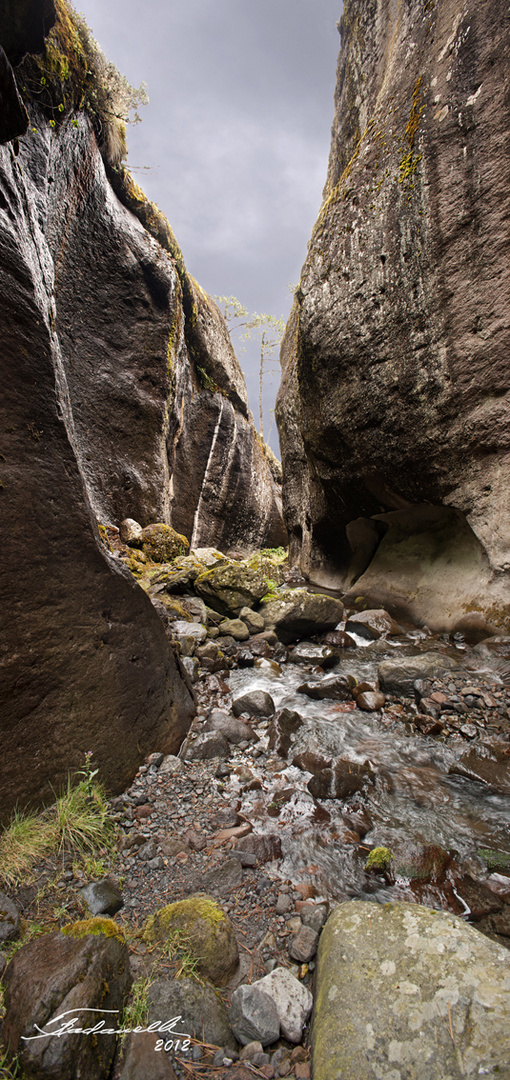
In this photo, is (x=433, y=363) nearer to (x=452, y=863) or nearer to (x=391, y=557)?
(x=391, y=557)

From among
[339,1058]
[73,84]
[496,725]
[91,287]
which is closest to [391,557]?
[496,725]

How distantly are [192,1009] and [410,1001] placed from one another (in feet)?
2.94

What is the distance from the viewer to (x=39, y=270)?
3.11m

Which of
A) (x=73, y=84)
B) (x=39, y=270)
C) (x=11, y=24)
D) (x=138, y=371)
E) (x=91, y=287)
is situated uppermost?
(x=73, y=84)

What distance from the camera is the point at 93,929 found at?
5.83 ft

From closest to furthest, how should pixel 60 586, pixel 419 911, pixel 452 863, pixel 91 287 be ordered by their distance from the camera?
1. pixel 419 911
2. pixel 452 863
3. pixel 60 586
4. pixel 91 287

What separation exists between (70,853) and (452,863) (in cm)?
249

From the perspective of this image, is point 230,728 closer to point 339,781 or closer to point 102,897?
point 339,781

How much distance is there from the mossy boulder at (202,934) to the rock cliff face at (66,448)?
116 centimetres

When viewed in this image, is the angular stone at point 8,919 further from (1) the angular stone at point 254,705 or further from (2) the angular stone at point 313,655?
(2) the angular stone at point 313,655

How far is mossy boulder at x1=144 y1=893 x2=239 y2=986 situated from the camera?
1.92m

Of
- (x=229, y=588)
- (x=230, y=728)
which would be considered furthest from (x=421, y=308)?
(x=230, y=728)

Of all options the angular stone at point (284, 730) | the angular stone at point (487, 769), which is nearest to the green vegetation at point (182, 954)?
the angular stone at point (284, 730)

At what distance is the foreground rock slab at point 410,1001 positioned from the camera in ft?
4.65
